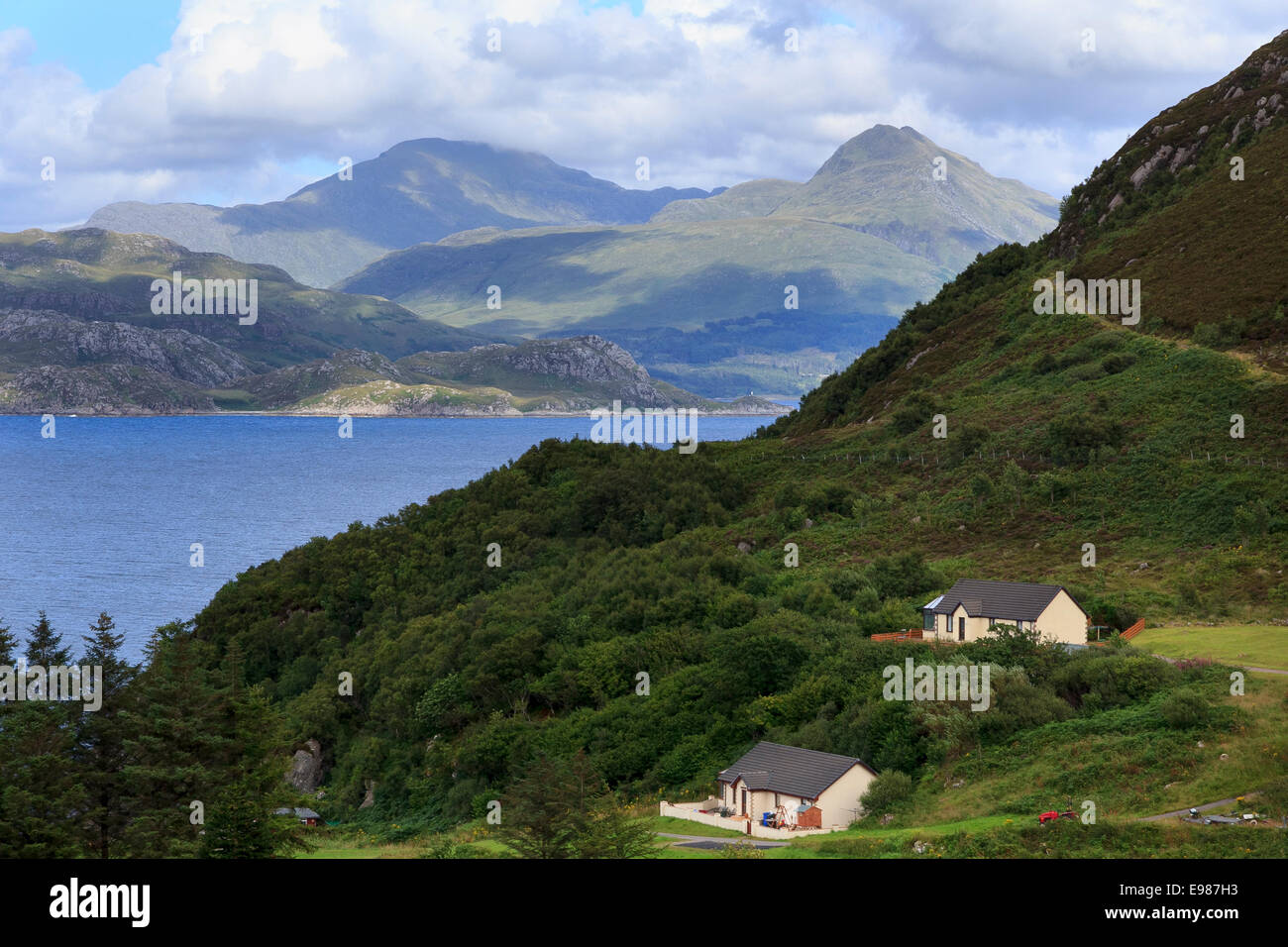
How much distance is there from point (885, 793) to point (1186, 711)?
8972 millimetres

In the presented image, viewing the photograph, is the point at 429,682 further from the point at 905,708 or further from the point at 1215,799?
the point at 1215,799

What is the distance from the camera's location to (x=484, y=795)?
5103 centimetres

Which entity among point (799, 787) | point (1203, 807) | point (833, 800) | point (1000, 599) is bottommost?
point (833, 800)

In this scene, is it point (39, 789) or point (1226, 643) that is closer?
point (39, 789)

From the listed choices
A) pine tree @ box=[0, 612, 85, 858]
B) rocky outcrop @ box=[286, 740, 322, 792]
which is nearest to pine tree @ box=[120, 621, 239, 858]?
pine tree @ box=[0, 612, 85, 858]

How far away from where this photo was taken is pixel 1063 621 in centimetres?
5016

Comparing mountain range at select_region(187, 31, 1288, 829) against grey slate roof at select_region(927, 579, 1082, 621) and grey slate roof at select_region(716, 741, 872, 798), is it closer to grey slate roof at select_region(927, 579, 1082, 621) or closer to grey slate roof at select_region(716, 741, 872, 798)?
grey slate roof at select_region(716, 741, 872, 798)

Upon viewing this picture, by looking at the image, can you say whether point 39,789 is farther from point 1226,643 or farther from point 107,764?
point 1226,643

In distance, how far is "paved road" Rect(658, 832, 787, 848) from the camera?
34938 millimetres

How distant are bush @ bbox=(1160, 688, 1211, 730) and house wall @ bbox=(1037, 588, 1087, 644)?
11510 mm

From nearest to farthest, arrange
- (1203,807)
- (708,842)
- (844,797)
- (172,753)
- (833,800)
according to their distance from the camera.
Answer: (1203,807), (708,842), (833,800), (844,797), (172,753)

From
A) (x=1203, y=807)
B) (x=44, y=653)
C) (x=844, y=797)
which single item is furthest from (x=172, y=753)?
(x=1203, y=807)

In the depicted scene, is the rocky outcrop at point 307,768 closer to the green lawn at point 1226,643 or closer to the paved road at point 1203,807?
the green lawn at point 1226,643
